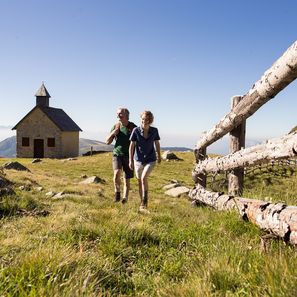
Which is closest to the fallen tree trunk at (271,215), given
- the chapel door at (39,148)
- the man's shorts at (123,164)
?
the man's shorts at (123,164)

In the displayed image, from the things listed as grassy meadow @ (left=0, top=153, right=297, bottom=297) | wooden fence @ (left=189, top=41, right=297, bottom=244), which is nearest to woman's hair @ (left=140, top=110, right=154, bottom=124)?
wooden fence @ (left=189, top=41, right=297, bottom=244)

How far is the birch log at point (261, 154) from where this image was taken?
158 inches

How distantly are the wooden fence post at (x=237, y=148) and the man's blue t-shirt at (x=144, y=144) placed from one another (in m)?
2.08

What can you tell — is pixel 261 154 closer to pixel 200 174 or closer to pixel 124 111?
pixel 124 111

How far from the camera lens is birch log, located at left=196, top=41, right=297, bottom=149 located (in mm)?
4105

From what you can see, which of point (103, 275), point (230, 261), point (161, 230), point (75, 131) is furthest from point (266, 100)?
point (75, 131)

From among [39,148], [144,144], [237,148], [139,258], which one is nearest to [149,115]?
[144,144]

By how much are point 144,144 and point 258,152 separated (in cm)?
368

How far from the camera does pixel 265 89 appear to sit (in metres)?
5.02

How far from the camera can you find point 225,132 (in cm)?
714

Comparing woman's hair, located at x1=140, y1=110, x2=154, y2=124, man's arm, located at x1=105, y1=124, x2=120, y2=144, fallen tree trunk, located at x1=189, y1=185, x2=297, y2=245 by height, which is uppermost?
woman's hair, located at x1=140, y1=110, x2=154, y2=124

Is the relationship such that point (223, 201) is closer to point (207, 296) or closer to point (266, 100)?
point (266, 100)

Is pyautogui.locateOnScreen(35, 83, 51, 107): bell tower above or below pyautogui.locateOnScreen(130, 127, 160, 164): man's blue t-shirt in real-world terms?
above

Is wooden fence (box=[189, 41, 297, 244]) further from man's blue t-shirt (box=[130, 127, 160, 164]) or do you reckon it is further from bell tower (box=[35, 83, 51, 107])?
bell tower (box=[35, 83, 51, 107])
